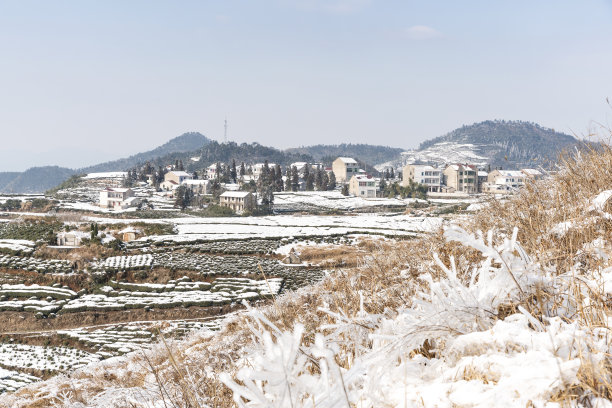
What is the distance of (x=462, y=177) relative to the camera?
283ft

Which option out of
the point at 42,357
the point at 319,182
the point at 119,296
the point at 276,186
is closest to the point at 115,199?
the point at 276,186

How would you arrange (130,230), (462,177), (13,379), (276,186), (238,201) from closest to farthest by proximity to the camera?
(13,379), (130,230), (238,201), (462,177), (276,186)

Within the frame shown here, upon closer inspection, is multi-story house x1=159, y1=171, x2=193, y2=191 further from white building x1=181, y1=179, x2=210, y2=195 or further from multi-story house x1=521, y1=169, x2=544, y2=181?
multi-story house x1=521, y1=169, x2=544, y2=181

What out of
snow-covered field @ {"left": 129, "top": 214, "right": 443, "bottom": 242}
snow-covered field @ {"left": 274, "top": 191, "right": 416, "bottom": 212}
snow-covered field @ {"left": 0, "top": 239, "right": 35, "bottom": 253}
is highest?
snow-covered field @ {"left": 274, "top": 191, "right": 416, "bottom": 212}

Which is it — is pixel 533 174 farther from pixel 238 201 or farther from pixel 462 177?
pixel 462 177

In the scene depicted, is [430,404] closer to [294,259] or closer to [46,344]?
[46,344]

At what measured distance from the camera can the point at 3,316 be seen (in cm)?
2216

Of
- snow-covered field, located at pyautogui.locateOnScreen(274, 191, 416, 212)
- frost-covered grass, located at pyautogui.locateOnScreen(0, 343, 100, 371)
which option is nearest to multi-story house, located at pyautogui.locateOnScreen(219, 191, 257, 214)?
snow-covered field, located at pyautogui.locateOnScreen(274, 191, 416, 212)

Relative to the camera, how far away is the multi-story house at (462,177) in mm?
84188

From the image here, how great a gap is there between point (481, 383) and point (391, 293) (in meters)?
1.79

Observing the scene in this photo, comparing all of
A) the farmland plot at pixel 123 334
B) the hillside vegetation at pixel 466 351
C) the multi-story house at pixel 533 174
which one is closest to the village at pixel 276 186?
the farmland plot at pixel 123 334

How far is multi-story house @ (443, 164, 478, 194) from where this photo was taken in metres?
84.2

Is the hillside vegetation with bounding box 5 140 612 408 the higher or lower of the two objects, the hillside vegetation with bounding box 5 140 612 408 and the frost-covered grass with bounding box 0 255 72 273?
the higher

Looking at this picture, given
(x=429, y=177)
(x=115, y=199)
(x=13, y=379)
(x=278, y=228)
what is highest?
(x=429, y=177)
